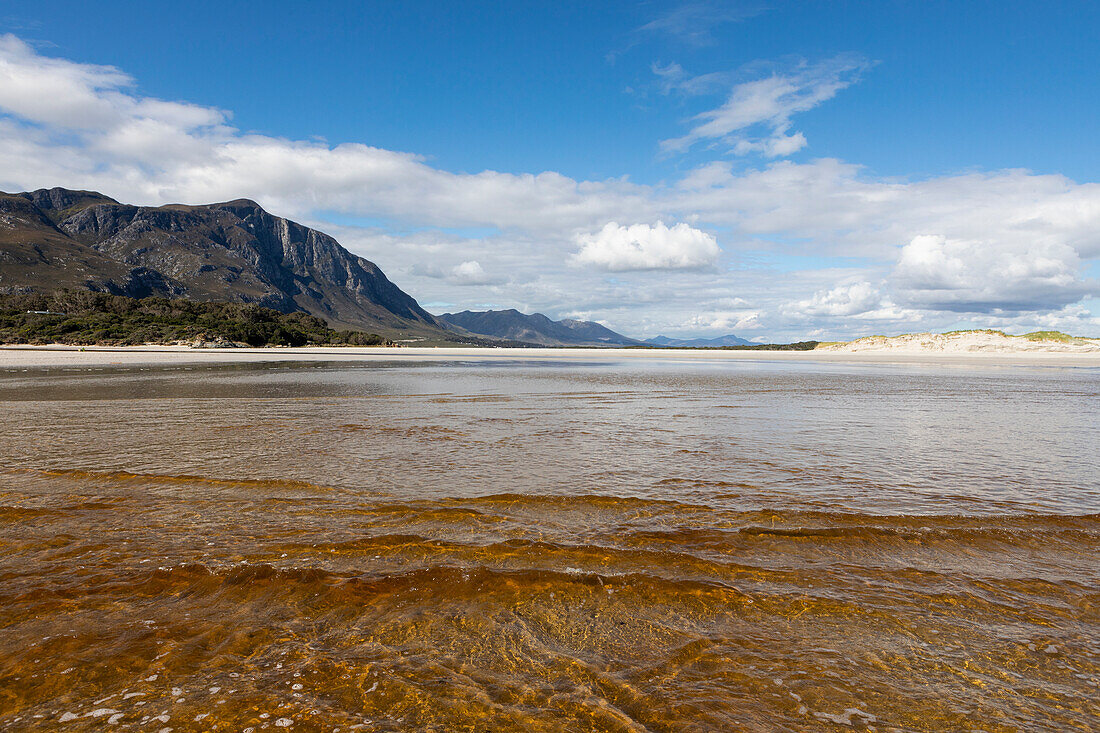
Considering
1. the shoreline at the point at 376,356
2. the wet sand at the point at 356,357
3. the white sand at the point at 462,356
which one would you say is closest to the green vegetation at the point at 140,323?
the shoreline at the point at 376,356

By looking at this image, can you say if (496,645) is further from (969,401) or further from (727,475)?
(969,401)

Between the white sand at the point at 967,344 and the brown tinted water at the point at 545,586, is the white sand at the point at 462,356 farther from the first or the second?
the brown tinted water at the point at 545,586

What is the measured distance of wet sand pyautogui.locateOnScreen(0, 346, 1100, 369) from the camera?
56.5 metres

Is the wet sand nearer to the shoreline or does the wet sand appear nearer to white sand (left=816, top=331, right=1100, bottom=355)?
the shoreline

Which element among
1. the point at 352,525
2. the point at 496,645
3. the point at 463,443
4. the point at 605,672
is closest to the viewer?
the point at 605,672

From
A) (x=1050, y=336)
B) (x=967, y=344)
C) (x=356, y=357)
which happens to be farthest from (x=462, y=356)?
(x=1050, y=336)

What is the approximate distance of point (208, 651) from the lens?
4.89m

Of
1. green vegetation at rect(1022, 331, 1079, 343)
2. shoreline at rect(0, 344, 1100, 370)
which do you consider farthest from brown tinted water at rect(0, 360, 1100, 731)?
green vegetation at rect(1022, 331, 1079, 343)

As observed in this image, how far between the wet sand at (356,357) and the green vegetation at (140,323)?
8682mm

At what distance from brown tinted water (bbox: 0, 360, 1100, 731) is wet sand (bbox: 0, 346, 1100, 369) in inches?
2070

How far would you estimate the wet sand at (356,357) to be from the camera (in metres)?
56.5

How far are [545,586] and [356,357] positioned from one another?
74.1 metres

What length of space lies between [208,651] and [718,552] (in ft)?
20.6

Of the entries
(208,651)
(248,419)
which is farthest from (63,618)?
(248,419)
